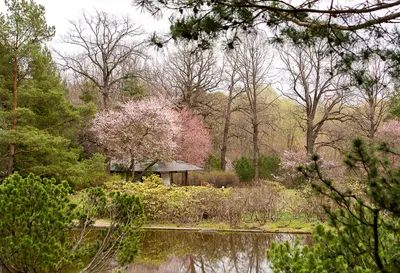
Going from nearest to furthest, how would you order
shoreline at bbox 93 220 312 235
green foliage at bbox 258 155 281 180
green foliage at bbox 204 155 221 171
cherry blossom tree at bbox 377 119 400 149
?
shoreline at bbox 93 220 312 235
cherry blossom tree at bbox 377 119 400 149
green foliage at bbox 258 155 281 180
green foliage at bbox 204 155 221 171

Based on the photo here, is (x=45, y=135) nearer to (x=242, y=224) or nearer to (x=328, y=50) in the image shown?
(x=242, y=224)

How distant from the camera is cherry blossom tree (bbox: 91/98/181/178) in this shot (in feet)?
63.7

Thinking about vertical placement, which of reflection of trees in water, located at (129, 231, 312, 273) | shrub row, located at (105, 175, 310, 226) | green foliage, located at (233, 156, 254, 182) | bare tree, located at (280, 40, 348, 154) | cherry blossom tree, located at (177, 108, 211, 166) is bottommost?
reflection of trees in water, located at (129, 231, 312, 273)

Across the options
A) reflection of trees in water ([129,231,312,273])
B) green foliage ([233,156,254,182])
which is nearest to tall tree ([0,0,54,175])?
reflection of trees in water ([129,231,312,273])

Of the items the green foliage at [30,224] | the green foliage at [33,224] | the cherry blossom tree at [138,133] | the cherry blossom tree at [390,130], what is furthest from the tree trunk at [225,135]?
the green foliage at [30,224]

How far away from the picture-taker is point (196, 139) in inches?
926

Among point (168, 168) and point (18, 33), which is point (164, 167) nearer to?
point (168, 168)

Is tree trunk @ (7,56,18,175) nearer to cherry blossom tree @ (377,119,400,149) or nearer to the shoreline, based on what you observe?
the shoreline

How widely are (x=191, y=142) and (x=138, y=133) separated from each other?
4460 mm

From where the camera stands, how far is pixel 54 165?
1392cm

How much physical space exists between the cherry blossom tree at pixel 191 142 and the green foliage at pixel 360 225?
64.3 feet

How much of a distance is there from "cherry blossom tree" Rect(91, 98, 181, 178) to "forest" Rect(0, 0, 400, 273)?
0.07 meters

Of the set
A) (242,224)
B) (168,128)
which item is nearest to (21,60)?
Answer: (168,128)

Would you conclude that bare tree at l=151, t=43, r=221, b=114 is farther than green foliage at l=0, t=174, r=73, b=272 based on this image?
A: Yes
